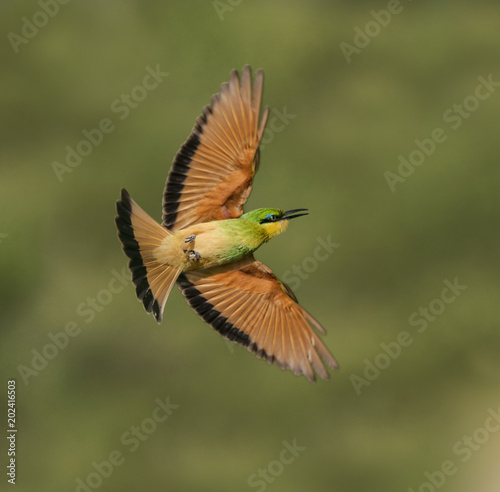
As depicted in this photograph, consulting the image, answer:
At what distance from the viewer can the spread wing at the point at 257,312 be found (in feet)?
4.14

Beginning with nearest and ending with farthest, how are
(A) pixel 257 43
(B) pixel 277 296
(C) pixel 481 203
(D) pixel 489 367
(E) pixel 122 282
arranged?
(B) pixel 277 296, (E) pixel 122 282, (D) pixel 489 367, (C) pixel 481 203, (A) pixel 257 43

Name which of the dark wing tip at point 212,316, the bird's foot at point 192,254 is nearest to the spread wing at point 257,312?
the dark wing tip at point 212,316

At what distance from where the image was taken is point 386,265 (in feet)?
9.68

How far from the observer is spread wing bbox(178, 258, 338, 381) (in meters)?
1.26

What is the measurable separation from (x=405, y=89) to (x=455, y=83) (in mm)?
238

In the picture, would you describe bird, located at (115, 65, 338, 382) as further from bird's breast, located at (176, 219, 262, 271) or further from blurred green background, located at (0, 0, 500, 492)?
blurred green background, located at (0, 0, 500, 492)

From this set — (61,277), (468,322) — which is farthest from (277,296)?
(468,322)

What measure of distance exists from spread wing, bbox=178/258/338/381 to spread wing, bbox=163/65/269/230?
97 millimetres

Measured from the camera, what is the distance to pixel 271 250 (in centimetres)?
269

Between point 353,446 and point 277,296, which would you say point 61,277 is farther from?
point 277,296

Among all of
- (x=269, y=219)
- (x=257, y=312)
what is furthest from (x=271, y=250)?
(x=269, y=219)

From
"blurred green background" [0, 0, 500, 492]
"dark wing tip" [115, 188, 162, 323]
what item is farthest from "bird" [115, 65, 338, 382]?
"blurred green background" [0, 0, 500, 492]

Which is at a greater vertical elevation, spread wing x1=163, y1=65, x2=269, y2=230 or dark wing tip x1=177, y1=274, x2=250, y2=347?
spread wing x1=163, y1=65, x2=269, y2=230

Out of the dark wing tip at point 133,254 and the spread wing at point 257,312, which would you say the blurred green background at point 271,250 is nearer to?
the spread wing at point 257,312
